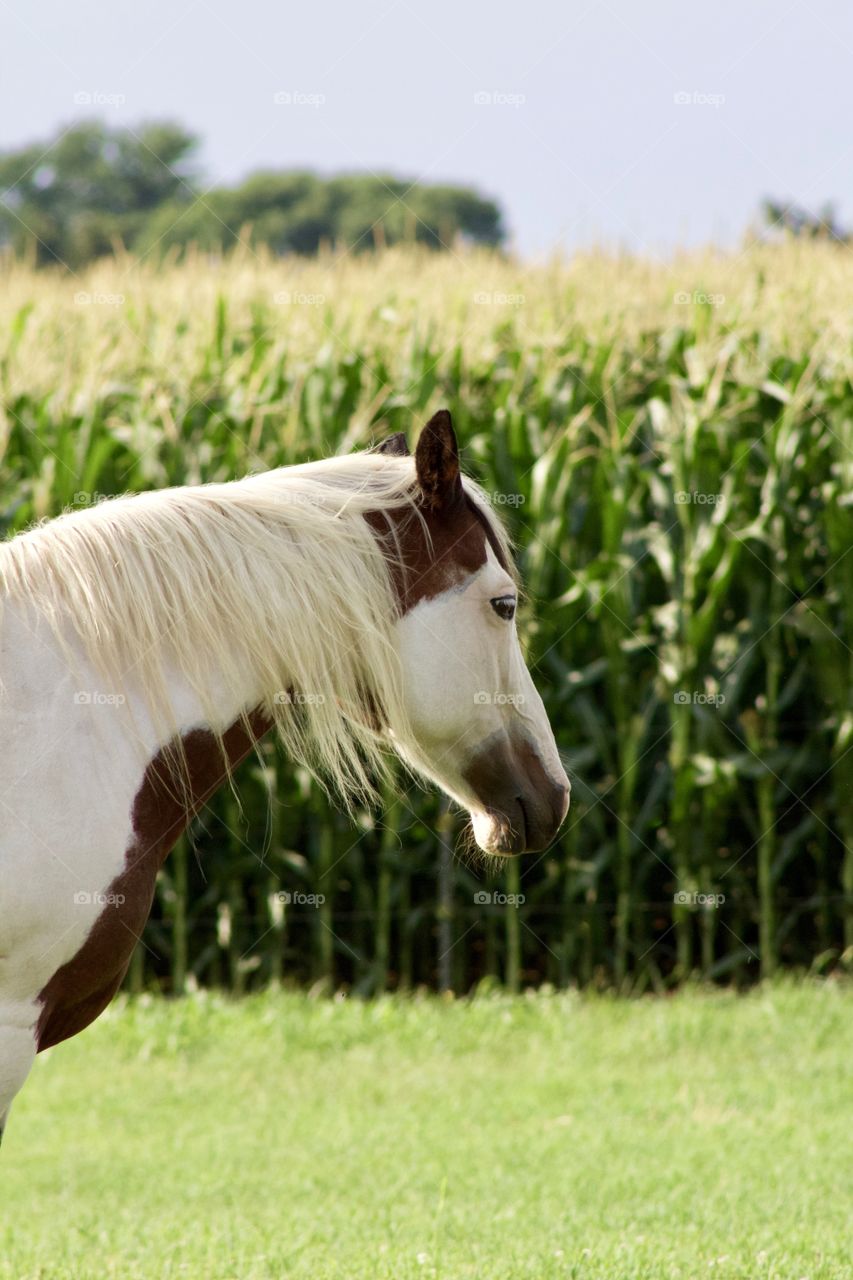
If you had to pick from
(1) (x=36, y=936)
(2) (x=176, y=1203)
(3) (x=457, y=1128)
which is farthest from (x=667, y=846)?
(1) (x=36, y=936)

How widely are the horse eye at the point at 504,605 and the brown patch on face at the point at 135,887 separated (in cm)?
52

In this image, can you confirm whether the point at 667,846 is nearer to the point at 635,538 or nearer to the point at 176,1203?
the point at 635,538

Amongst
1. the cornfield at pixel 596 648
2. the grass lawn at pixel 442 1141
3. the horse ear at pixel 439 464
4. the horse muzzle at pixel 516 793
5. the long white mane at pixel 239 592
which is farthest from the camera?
the cornfield at pixel 596 648

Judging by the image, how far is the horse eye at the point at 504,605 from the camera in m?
2.54

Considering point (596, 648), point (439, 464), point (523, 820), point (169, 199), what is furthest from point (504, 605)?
point (169, 199)

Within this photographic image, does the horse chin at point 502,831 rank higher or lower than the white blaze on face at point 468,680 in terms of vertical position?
lower

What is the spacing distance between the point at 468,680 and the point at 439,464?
42 cm

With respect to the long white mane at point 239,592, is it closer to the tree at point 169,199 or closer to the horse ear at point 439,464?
the horse ear at point 439,464

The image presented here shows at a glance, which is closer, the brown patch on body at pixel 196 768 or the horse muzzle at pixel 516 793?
the brown patch on body at pixel 196 768

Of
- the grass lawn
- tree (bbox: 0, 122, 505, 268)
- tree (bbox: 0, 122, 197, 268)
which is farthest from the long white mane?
tree (bbox: 0, 122, 197, 268)

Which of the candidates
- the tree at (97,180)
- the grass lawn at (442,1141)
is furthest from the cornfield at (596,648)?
the tree at (97,180)

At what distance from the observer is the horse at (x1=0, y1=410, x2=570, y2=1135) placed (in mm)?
2209

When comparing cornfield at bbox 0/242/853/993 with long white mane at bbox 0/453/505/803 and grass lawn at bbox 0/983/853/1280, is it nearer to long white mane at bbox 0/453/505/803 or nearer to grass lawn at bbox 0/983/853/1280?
grass lawn at bbox 0/983/853/1280

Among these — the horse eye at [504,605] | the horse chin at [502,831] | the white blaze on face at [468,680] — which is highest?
the horse eye at [504,605]
